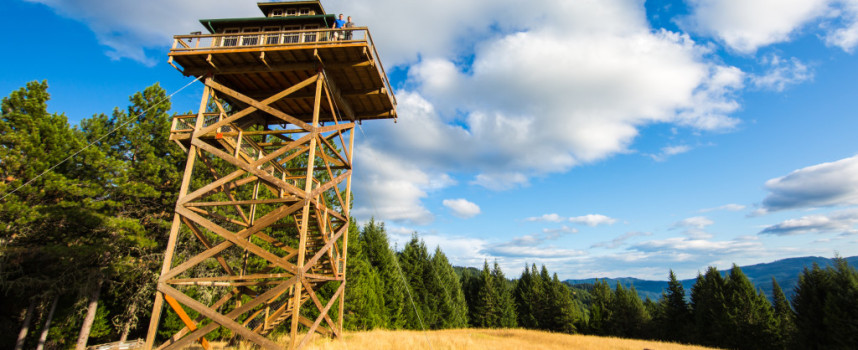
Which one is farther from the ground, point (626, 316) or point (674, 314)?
point (674, 314)

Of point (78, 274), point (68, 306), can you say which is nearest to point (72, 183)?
point (78, 274)

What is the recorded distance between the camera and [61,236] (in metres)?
17.3

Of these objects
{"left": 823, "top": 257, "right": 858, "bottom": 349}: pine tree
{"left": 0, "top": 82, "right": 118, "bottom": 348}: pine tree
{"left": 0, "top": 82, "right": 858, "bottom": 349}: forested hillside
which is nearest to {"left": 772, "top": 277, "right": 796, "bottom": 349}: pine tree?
{"left": 0, "top": 82, "right": 858, "bottom": 349}: forested hillside

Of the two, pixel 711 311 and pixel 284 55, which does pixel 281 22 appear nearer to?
pixel 284 55

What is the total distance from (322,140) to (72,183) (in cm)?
1382

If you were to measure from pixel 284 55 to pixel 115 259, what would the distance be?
16663 millimetres

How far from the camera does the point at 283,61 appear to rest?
38.3 feet

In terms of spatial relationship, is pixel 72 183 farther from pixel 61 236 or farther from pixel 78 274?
pixel 78 274

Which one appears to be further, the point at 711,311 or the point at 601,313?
the point at 601,313

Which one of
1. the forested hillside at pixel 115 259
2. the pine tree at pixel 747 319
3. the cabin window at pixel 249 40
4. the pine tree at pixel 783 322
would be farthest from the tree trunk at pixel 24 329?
the pine tree at pixel 783 322

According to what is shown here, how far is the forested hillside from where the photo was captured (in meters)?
15.9

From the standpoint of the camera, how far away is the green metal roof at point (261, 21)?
12.1 meters

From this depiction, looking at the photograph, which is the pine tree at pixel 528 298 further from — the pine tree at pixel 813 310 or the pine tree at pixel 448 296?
the pine tree at pixel 813 310

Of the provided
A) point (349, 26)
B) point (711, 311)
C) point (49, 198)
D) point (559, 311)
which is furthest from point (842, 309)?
point (49, 198)
